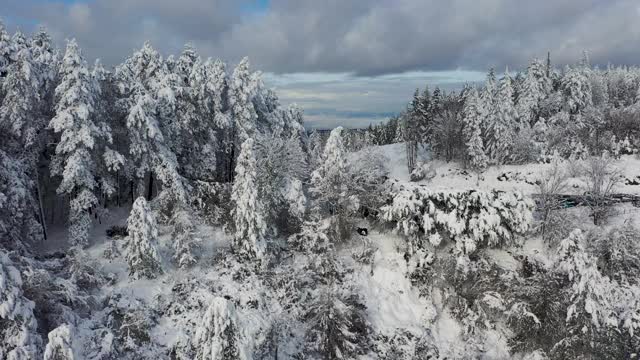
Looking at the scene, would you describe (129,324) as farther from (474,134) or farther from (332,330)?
(474,134)

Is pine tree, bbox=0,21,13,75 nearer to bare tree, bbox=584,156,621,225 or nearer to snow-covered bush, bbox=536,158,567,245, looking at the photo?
snow-covered bush, bbox=536,158,567,245

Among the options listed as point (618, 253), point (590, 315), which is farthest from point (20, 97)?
point (618, 253)

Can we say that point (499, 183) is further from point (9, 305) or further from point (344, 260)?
point (9, 305)

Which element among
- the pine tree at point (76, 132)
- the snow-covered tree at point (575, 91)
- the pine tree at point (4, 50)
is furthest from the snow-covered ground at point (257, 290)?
the snow-covered tree at point (575, 91)

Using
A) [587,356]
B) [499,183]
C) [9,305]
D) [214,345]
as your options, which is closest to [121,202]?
[9,305]

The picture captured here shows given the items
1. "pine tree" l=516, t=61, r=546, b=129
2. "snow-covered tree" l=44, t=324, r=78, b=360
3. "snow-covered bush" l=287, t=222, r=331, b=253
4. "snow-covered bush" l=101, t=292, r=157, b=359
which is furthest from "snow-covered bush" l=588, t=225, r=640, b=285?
"pine tree" l=516, t=61, r=546, b=129
